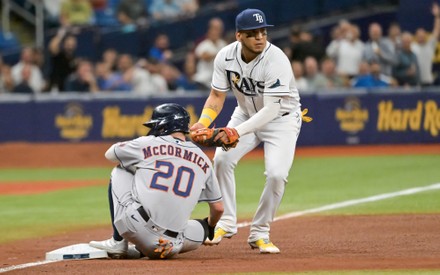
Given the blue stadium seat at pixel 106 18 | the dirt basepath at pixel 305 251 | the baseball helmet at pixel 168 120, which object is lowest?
the dirt basepath at pixel 305 251

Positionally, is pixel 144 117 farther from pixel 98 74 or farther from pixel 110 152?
pixel 110 152

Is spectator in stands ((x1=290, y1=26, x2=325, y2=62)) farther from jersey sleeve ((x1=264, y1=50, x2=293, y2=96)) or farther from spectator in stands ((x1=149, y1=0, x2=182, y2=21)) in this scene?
jersey sleeve ((x1=264, y1=50, x2=293, y2=96))

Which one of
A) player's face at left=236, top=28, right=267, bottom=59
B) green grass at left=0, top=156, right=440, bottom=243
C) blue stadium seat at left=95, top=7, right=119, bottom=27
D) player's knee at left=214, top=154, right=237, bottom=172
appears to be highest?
player's face at left=236, top=28, right=267, bottom=59

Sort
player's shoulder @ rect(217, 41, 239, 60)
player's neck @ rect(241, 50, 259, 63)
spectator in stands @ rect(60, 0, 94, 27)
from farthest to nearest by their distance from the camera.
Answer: spectator in stands @ rect(60, 0, 94, 27) < player's shoulder @ rect(217, 41, 239, 60) < player's neck @ rect(241, 50, 259, 63)

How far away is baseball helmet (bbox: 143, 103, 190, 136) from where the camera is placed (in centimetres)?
853

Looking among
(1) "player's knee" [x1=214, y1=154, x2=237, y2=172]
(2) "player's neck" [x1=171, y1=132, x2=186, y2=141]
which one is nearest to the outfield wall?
(1) "player's knee" [x1=214, y1=154, x2=237, y2=172]

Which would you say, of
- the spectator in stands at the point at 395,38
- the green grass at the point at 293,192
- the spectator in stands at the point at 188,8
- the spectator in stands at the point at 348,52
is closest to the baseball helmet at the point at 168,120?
→ the green grass at the point at 293,192

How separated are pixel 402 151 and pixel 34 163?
22.2 feet

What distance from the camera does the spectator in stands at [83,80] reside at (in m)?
20.9

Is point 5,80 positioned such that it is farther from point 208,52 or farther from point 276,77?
point 276,77

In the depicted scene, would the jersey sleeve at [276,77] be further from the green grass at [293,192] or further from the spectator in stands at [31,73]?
the spectator in stands at [31,73]

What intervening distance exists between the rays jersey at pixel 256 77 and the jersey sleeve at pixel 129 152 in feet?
4.40

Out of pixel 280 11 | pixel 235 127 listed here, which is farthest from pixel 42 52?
pixel 235 127

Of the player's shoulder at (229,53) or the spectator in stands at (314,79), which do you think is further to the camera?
the spectator in stands at (314,79)
